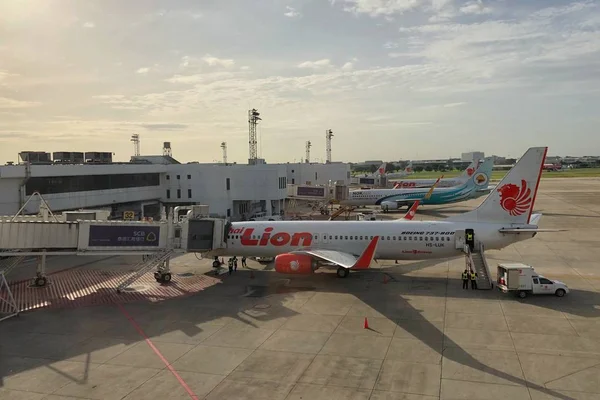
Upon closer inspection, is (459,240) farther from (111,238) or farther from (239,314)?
(111,238)

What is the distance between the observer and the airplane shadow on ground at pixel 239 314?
2134 cm

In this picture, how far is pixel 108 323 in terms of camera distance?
84.4 feet

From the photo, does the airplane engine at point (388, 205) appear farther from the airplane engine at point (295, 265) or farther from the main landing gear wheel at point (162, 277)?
the main landing gear wheel at point (162, 277)

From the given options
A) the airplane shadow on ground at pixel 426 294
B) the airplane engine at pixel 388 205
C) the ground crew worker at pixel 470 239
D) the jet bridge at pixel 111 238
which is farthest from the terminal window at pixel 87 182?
the airplane engine at pixel 388 205

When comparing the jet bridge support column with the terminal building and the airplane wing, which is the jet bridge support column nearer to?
the terminal building

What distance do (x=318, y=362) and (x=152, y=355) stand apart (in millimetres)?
7456

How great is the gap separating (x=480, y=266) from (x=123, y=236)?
25.0 metres

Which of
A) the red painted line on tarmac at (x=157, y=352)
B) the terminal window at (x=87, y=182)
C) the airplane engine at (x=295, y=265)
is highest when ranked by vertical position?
the terminal window at (x=87, y=182)

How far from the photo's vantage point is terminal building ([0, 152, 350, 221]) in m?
46.2

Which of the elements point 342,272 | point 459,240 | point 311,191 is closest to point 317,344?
point 342,272

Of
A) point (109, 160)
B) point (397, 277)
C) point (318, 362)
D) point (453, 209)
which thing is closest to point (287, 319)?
point (318, 362)

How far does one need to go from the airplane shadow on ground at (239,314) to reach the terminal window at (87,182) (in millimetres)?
21028

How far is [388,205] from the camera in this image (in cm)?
8369

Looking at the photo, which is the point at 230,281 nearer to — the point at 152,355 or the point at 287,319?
the point at 287,319
